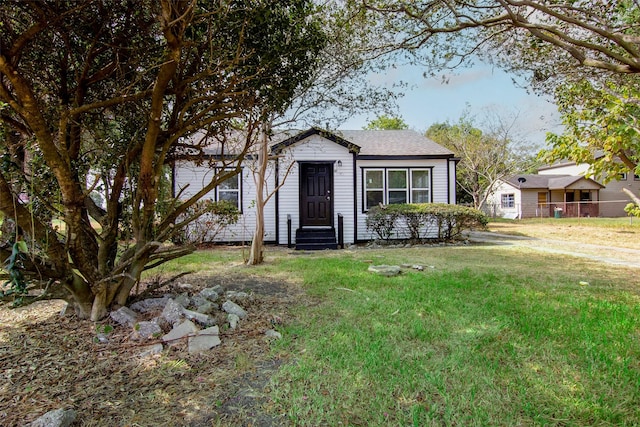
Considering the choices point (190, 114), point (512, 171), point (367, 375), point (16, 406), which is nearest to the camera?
point (16, 406)

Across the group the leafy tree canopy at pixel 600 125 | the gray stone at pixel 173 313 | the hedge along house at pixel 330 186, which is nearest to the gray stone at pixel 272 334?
the gray stone at pixel 173 313

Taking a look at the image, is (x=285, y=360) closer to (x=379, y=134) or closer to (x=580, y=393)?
(x=580, y=393)

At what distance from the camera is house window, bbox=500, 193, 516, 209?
29.2 m

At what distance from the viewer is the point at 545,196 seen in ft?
94.8

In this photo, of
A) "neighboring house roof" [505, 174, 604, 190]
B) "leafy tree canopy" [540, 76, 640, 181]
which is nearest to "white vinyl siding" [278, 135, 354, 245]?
"leafy tree canopy" [540, 76, 640, 181]

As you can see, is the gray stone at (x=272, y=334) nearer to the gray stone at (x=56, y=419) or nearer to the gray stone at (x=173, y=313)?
the gray stone at (x=173, y=313)

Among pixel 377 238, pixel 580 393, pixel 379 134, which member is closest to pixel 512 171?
pixel 379 134

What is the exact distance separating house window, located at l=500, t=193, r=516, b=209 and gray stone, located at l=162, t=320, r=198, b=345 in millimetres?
31674

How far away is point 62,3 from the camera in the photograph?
2656 mm

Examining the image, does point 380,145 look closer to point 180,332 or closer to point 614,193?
point 180,332

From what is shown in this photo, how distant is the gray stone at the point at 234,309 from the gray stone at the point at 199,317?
11.7 inches

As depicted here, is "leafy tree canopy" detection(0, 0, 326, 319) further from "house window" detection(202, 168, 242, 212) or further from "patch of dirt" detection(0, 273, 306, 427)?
"house window" detection(202, 168, 242, 212)

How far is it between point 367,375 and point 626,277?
5.77 meters

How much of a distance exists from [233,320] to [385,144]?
1007 centimetres
